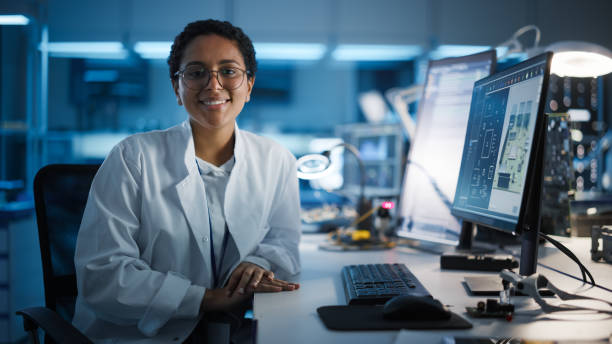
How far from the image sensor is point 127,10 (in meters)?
3.83

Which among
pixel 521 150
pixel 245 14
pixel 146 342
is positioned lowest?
pixel 146 342

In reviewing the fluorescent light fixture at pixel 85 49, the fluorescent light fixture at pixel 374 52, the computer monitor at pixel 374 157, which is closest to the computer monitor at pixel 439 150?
the computer monitor at pixel 374 157

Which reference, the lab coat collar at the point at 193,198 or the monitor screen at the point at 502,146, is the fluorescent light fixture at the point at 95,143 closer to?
the lab coat collar at the point at 193,198

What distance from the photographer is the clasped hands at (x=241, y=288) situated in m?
0.98

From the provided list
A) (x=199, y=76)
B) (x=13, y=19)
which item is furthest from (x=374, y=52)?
(x=199, y=76)

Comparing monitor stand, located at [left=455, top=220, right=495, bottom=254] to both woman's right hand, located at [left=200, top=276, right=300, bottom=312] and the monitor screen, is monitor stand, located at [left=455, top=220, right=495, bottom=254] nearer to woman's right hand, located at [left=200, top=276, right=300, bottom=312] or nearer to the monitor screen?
the monitor screen

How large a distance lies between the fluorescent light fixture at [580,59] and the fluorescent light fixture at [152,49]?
129 inches

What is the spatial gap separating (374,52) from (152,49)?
2085mm

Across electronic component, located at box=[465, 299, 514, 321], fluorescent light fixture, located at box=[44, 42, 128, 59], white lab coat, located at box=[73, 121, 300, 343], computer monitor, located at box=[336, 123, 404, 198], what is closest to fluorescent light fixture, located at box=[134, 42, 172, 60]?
fluorescent light fixture, located at box=[44, 42, 128, 59]

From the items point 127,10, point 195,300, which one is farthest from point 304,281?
point 127,10

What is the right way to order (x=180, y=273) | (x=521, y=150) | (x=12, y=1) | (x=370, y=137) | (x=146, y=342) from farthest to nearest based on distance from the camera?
1. (x=370, y=137)
2. (x=12, y=1)
3. (x=180, y=273)
4. (x=146, y=342)
5. (x=521, y=150)

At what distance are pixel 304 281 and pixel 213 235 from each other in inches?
A: 11.6

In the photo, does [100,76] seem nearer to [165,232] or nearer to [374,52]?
[374,52]

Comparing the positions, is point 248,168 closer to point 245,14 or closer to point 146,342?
point 146,342
